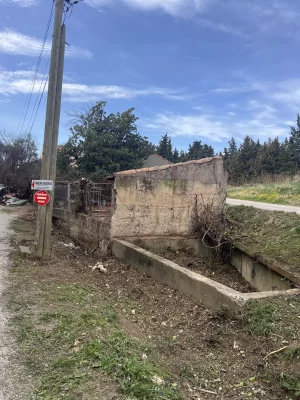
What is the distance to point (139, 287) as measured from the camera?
259 inches

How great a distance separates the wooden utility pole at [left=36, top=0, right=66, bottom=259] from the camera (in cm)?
774

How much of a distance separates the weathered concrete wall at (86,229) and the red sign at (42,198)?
1.86 metres

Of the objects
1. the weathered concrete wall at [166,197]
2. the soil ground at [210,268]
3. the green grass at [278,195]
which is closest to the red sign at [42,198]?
the weathered concrete wall at [166,197]

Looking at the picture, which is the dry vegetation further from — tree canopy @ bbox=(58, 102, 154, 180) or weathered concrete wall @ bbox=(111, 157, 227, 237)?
tree canopy @ bbox=(58, 102, 154, 180)

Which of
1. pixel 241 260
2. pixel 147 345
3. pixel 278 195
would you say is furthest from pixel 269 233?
pixel 278 195

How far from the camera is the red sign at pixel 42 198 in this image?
769 centimetres

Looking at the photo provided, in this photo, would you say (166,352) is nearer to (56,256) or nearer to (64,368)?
(64,368)

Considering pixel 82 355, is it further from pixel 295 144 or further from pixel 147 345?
pixel 295 144

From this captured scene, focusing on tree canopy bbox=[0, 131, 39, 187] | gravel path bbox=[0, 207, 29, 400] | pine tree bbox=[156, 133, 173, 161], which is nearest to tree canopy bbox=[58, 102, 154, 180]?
tree canopy bbox=[0, 131, 39, 187]

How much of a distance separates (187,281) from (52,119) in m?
4.72

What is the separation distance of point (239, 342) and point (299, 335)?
0.68m

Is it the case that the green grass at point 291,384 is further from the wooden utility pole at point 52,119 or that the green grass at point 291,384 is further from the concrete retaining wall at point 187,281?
the wooden utility pole at point 52,119

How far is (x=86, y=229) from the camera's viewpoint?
1071 centimetres

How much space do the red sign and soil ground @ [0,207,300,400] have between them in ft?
6.92
